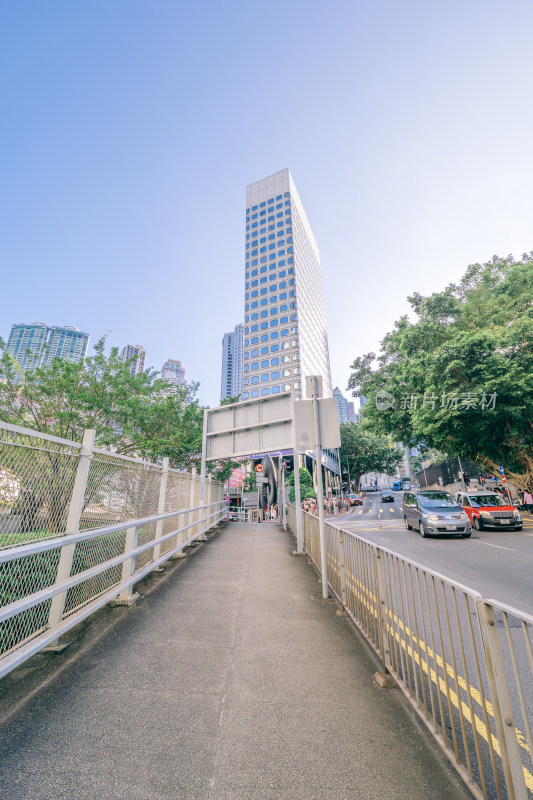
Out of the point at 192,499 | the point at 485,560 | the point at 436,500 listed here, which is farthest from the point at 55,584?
the point at 436,500

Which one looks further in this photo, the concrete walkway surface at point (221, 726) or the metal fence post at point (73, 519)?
the metal fence post at point (73, 519)

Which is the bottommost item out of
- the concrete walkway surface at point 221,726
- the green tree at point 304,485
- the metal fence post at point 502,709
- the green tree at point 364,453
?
the concrete walkway surface at point 221,726

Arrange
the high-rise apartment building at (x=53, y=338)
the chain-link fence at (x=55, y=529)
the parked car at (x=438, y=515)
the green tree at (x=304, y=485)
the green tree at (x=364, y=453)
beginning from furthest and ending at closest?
the high-rise apartment building at (x=53, y=338) → the green tree at (x=364, y=453) → the green tree at (x=304, y=485) → the parked car at (x=438, y=515) → the chain-link fence at (x=55, y=529)

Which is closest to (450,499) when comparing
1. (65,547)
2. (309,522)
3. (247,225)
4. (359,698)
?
(309,522)

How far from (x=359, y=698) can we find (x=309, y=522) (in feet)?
19.7

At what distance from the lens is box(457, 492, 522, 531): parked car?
1528 cm

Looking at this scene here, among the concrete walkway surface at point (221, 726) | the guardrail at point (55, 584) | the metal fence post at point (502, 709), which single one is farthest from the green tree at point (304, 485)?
the metal fence post at point (502, 709)

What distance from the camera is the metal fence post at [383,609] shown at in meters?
3.25

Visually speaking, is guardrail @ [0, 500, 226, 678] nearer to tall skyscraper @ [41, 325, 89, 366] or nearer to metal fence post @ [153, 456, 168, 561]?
metal fence post @ [153, 456, 168, 561]

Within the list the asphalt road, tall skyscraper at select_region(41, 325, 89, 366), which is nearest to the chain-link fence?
the asphalt road

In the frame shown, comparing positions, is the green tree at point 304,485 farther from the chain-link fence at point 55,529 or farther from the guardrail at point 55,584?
the chain-link fence at point 55,529

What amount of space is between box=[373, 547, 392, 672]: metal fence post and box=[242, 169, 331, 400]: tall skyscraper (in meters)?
59.7

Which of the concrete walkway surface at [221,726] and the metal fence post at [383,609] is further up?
the metal fence post at [383,609]

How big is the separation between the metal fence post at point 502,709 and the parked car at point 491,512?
54.6 ft
